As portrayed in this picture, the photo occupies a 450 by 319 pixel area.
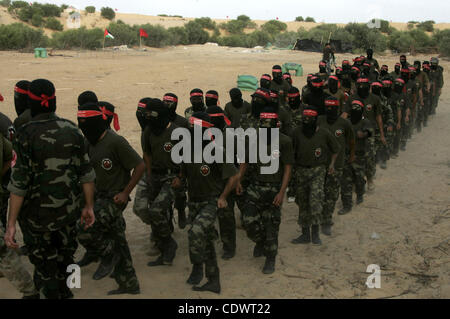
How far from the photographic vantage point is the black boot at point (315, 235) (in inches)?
243

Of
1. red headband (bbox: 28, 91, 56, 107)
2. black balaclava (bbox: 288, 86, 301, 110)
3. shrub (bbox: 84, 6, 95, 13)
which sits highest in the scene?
shrub (bbox: 84, 6, 95, 13)

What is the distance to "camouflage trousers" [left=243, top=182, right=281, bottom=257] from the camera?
5285 mm

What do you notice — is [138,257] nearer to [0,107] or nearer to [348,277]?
[348,277]

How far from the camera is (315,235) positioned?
622 cm

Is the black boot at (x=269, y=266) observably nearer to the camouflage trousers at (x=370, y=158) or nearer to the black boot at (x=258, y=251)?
the black boot at (x=258, y=251)

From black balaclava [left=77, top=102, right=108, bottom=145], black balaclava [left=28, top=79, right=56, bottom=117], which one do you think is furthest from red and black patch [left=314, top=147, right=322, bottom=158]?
black balaclava [left=28, top=79, right=56, bottom=117]

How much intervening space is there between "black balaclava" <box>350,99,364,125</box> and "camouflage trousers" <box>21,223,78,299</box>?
5152 millimetres

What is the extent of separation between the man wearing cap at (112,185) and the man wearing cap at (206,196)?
62cm

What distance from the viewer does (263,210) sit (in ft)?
17.6

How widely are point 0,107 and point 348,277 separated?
42.6 feet

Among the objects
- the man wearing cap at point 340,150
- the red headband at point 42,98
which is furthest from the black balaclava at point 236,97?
the red headband at point 42,98

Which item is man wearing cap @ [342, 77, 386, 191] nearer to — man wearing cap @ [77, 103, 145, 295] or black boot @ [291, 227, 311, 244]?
black boot @ [291, 227, 311, 244]

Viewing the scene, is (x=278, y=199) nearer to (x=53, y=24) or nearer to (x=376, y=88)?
(x=376, y=88)
